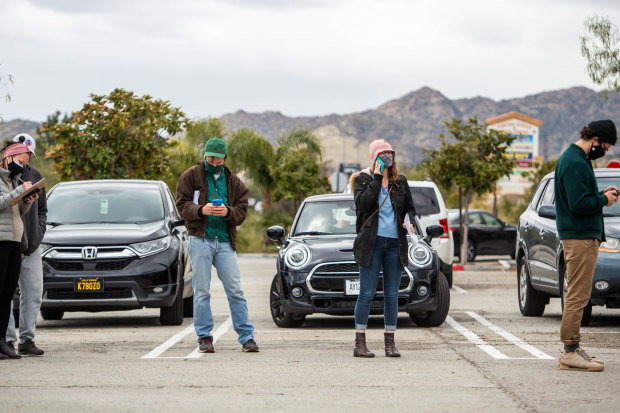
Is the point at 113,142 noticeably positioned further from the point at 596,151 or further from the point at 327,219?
the point at 596,151

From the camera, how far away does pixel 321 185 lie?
166 feet

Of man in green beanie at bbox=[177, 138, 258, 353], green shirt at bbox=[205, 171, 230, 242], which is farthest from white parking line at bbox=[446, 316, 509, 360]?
green shirt at bbox=[205, 171, 230, 242]

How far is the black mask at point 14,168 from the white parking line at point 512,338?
4.71 metres

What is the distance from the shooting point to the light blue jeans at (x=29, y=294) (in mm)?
10250

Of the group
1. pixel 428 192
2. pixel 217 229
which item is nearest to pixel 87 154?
pixel 428 192

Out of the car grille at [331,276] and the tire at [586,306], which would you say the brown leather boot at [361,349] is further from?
the tire at [586,306]

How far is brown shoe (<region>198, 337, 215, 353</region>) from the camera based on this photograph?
10.3 m

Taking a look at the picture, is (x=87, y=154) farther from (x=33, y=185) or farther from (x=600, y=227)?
(x=600, y=227)

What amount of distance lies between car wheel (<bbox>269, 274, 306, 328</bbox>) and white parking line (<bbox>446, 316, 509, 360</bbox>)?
68.0 inches

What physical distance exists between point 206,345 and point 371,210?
75.5 inches

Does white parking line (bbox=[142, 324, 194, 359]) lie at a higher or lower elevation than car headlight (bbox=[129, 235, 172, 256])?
lower

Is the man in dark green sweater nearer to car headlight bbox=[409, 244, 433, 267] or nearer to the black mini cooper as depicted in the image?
the black mini cooper

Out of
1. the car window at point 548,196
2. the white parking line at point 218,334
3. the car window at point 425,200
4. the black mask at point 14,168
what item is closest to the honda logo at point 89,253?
the white parking line at point 218,334

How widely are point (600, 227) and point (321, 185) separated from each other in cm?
4140
